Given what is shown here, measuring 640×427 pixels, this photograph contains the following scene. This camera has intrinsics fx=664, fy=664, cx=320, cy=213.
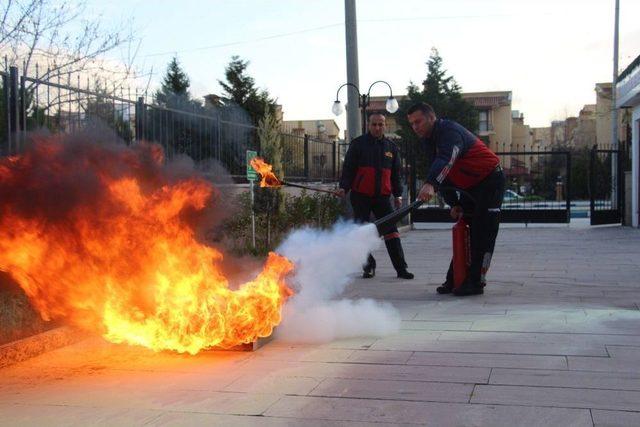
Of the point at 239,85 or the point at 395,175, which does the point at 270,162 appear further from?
the point at 239,85

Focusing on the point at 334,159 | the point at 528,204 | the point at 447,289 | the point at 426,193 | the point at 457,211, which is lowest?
the point at 447,289

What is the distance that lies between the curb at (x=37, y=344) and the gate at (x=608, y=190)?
17309mm

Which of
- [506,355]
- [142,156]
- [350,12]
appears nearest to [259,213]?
[350,12]

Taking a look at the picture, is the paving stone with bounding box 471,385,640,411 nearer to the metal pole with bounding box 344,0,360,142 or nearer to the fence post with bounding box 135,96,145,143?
the fence post with bounding box 135,96,145,143

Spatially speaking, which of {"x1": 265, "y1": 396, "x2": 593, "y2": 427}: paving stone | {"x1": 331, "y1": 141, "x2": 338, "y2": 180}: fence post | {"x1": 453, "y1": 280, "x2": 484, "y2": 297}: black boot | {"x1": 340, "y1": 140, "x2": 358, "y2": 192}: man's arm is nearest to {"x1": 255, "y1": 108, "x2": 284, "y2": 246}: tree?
{"x1": 340, "y1": 140, "x2": 358, "y2": 192}: man's arm

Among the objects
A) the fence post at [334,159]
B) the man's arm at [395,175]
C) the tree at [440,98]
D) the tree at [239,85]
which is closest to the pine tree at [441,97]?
the tree at [440,98]

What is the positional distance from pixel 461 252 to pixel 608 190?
1573cm

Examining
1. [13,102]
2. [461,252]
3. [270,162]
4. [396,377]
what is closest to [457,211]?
[461,252]

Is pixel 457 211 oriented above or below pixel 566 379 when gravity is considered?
above

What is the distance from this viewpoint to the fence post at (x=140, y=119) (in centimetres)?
952

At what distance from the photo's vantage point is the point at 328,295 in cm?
681

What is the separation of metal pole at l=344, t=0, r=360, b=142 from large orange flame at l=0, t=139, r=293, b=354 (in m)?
10.0

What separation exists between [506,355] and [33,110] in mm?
5919

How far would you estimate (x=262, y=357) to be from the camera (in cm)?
530
